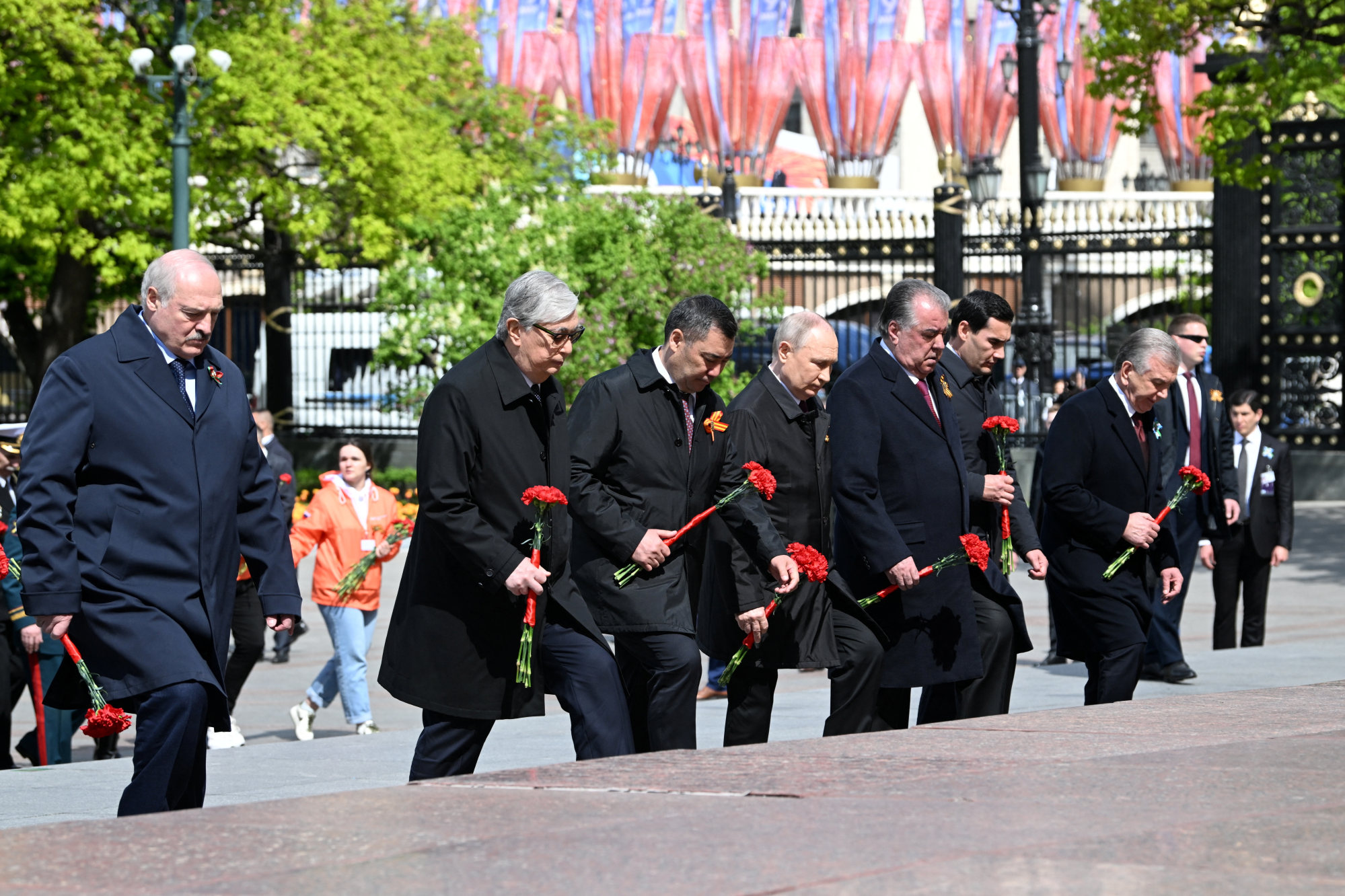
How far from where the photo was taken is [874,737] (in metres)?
5.76

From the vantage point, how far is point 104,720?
5012 mm

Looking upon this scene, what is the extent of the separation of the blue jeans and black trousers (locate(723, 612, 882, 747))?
9.36 ft

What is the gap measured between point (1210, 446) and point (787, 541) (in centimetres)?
387

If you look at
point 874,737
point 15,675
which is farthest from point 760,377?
point 15,675

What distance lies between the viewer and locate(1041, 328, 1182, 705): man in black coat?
7301 millimetres

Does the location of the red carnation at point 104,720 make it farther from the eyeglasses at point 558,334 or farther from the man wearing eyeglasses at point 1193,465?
the man wearing eyeglasses at point 1193,465

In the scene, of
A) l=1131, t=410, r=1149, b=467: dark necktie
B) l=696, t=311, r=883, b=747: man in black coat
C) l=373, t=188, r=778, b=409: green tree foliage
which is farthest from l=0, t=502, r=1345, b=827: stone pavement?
l=373, t=188, r=778, b=409: green tree foliage

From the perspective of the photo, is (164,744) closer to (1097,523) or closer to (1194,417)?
(1097,523)

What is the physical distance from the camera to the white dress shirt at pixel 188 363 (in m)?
5.16

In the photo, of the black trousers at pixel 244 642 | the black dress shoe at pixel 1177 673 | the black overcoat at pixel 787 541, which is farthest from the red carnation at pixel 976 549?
the black trousers at pixel 244 642

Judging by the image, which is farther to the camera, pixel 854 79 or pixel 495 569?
pixel 854 79

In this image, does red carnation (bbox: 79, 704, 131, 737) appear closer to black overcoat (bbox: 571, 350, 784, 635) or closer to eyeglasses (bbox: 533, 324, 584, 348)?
eyeglasses (bbox: 533, 324, 584, 348)

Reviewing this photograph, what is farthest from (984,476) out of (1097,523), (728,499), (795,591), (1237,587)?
(1237,587)

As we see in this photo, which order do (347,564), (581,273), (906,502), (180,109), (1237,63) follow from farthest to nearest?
(581,273)
(180,109)
(1237,63)
(347,564)
(906,502)
